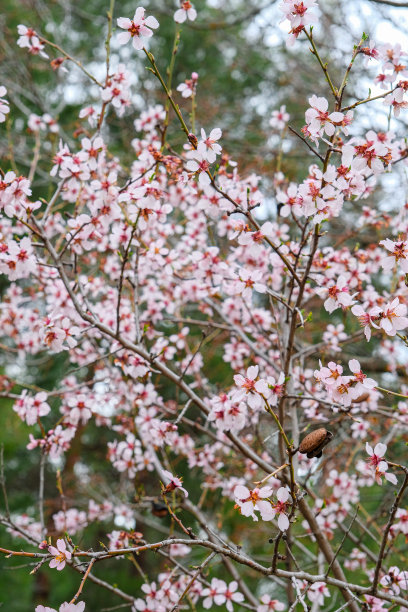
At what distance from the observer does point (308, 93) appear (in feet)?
17.4

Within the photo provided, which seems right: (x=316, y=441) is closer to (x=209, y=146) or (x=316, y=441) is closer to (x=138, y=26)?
(x=209, y=146)

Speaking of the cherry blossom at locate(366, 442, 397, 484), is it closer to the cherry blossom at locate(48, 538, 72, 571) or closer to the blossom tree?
the blossom tree

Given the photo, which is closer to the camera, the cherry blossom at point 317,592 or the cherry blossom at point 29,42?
the cherry blossom at point 317,592

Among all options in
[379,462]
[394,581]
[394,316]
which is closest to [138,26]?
[394,316]

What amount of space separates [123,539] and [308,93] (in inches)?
184

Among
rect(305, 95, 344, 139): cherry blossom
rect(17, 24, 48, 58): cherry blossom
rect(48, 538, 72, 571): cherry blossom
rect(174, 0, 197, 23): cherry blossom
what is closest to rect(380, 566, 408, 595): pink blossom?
rect(48, 538, 72, 571): cherry blossom

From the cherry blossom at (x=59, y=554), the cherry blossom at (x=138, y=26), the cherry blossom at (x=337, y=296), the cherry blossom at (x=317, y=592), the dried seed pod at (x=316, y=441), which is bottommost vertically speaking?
the cherry blossom at (x=59, y=554)

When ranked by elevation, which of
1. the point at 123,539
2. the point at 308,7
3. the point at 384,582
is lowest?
the point at 123,539

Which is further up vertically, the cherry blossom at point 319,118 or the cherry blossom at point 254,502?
the cherry blossom at point 319,118

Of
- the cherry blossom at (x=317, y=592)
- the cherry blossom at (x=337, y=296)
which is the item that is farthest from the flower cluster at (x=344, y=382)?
the cherry blossom at (x=317, y=592)

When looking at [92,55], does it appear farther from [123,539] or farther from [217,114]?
[123,539]

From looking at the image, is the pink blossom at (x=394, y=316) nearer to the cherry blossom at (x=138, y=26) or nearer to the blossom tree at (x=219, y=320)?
the blossom tree at (x=219, y=320)

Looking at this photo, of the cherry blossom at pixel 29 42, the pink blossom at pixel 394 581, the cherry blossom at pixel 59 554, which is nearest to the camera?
the cherry blossom at pixel 59 554

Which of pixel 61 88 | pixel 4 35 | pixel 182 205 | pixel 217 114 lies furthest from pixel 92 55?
pixel 182 205
